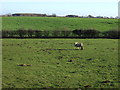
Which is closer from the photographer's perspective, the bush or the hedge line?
the hedge line

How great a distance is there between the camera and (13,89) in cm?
1007

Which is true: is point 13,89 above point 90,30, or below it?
below

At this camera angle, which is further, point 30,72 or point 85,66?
point 85,66

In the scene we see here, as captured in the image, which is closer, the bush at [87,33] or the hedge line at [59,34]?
the hedge line at [59,34]

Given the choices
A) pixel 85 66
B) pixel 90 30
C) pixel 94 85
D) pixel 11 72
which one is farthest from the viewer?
pixel 90 30

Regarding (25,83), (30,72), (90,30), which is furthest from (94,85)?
(90,30)

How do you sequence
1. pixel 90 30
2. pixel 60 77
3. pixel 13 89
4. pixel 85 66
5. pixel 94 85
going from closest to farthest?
pixel 13 89 → pixel 94 85 → pixel 60 77 → pixel 85 66 → pixel 90 30

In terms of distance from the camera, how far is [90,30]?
1913 inches

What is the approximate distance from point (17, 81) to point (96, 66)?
627 cm

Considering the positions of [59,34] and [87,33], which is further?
[87,33]

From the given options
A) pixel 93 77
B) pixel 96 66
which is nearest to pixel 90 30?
pixel 96 66

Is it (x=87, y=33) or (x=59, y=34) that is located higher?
(x=87, y=33)

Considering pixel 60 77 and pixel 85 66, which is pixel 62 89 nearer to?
pixel 60 77

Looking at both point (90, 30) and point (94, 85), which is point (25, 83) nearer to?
point (94, 85)
